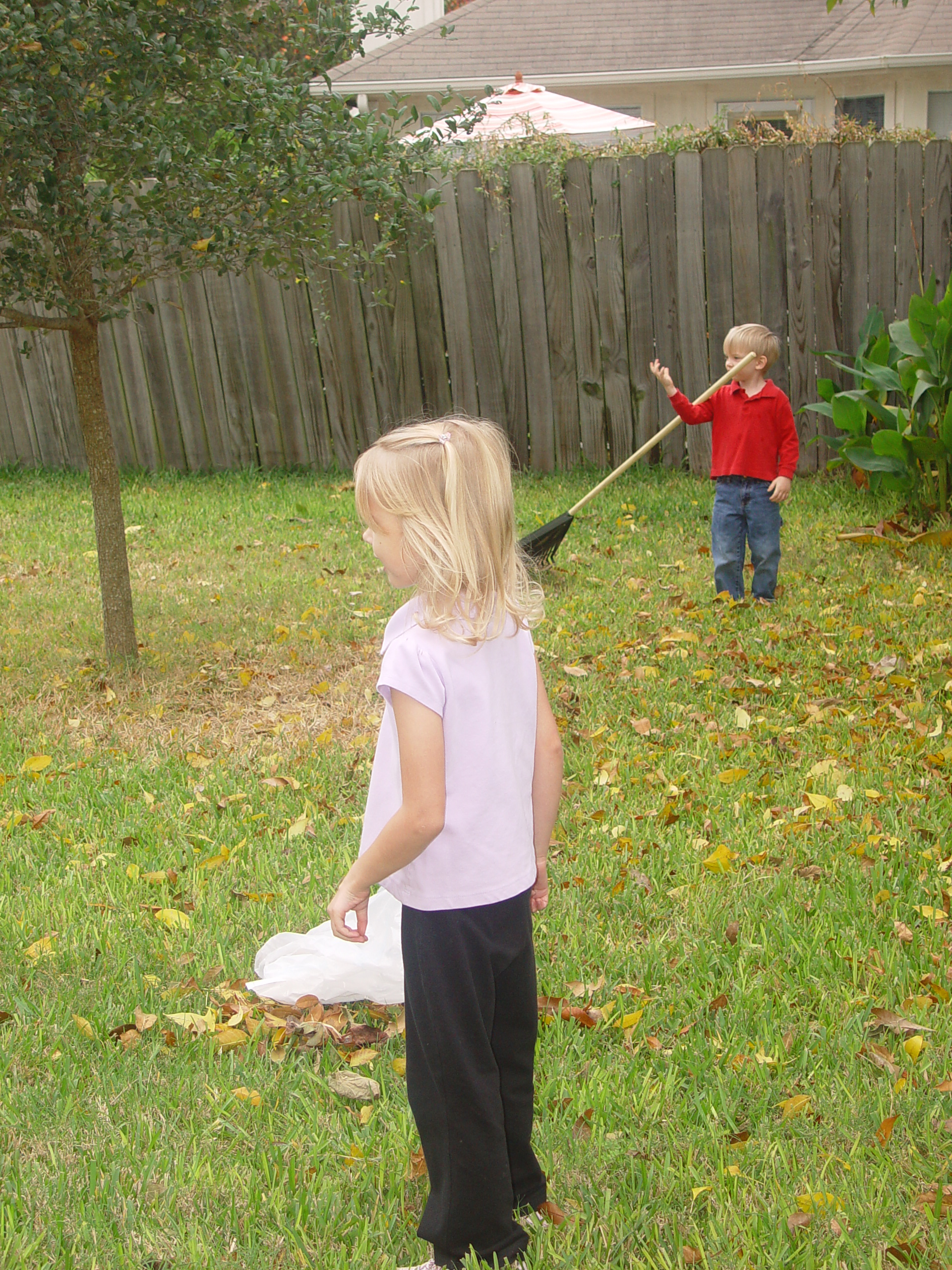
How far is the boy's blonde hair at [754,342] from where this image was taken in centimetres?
543

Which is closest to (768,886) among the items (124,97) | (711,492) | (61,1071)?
(61,1071)

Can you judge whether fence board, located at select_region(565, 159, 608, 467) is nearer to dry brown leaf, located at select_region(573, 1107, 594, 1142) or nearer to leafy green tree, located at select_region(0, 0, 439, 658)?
leafy green tree, located at select_region(0, 0, 439, 658)

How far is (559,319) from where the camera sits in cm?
820

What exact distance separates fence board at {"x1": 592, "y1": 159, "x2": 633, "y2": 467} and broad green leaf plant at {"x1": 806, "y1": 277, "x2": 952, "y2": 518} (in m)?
1.48

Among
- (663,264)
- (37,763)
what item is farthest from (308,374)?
(37,763)

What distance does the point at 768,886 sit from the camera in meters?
3.17

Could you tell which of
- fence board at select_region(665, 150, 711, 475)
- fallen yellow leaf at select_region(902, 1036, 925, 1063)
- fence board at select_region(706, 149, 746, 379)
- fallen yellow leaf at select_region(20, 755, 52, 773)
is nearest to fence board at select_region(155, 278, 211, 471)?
fence board at select_region(665, 150, 711, 475)

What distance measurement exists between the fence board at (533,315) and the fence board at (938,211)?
261 cm

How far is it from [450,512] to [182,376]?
762 cm

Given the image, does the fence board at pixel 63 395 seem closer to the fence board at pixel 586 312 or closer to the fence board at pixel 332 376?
the fence board at pixel 332 376

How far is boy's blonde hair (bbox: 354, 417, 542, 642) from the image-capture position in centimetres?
178

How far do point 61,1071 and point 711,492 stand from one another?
6083 mm

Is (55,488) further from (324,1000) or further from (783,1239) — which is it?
(783,1239)

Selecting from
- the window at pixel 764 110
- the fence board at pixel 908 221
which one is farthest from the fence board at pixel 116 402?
the window at pixel 764 110
